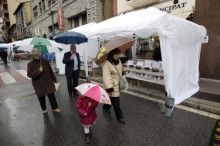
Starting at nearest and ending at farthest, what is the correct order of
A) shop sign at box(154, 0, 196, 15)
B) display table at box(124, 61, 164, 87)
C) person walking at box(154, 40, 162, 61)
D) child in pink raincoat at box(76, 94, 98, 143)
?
child in pink raincoat at box(76, 94, 98, 143) < display table at box(124, 61, 164, 87) < person walking at box(154, 40, 162, 61) < shop sign at box(154, 0, 196, 15)

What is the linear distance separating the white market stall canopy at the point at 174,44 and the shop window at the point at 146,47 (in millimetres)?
4124

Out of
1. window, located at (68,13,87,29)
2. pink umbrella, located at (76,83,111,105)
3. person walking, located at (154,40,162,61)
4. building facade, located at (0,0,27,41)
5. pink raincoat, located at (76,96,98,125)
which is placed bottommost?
pink raincoat, located at (76,96,98,125)

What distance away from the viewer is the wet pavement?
9.03 ft

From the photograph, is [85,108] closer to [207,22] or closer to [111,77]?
[111,77]

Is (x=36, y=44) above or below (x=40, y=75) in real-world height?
above

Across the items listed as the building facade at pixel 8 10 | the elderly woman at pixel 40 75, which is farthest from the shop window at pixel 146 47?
the building facade at pixel 8 10

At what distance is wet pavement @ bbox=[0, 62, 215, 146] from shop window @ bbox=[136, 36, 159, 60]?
5.54 m

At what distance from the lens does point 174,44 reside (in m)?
3.50

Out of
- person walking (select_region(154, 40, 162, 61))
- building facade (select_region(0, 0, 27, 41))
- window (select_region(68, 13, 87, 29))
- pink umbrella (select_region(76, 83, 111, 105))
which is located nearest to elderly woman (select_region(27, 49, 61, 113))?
pink umbrella (select_region(76, 83, 111, 105))

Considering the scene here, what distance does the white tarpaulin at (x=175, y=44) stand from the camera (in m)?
3.40

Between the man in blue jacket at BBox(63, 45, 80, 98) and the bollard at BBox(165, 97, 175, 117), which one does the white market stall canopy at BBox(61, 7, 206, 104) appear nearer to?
the bollard at BBox(165, 97, 175, 117)

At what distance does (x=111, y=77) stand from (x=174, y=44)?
1899 mm

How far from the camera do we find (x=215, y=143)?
102 inches

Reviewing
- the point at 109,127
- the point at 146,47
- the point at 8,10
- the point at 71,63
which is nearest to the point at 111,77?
the point at 109,127
